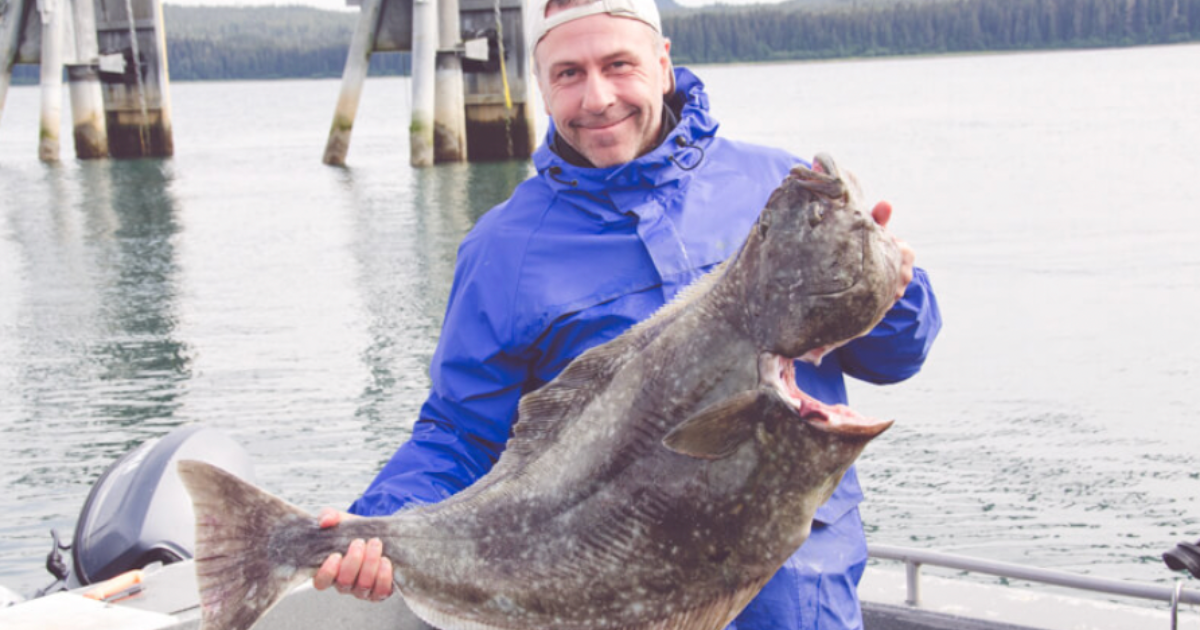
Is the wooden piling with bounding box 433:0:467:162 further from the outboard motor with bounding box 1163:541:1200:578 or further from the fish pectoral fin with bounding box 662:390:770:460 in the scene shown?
the fish pectoral fin with bounding box 662:390:770:460

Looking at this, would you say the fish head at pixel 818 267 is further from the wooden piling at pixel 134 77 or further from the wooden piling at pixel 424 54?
the wooden piling at pixel 134 77

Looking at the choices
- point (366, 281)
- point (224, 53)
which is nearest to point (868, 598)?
point (366, 281)

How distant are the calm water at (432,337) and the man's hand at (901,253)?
7575 mm

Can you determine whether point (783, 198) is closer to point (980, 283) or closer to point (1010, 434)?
point (1010, 434)

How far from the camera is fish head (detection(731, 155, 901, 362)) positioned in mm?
2738

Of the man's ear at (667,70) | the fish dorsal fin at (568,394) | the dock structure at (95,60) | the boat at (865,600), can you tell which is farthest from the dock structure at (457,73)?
the fish dorsal fin at (568,394)

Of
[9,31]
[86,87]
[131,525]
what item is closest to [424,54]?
[86,87]

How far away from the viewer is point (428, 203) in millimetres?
31703

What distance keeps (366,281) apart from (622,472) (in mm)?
19506

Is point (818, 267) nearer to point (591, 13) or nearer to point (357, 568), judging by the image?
point (591, 13)

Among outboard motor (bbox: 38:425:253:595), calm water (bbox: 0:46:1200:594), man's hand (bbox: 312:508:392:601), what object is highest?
man's hand (bbox: 312:508:392:601)

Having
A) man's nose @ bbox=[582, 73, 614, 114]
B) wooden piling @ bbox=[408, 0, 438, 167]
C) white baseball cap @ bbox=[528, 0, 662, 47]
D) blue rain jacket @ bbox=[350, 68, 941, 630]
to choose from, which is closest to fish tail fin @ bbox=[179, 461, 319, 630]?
blue rain jacket @ bbox=[350, 68, 941, 630]

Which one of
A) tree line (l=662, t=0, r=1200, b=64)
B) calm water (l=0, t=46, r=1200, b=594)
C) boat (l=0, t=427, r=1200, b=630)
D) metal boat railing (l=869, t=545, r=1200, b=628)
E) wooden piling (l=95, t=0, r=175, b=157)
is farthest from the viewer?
tree line (l=662, t=0, r=1200, b=64)

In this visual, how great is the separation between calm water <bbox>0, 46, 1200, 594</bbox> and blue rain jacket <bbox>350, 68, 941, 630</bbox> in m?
7.17
